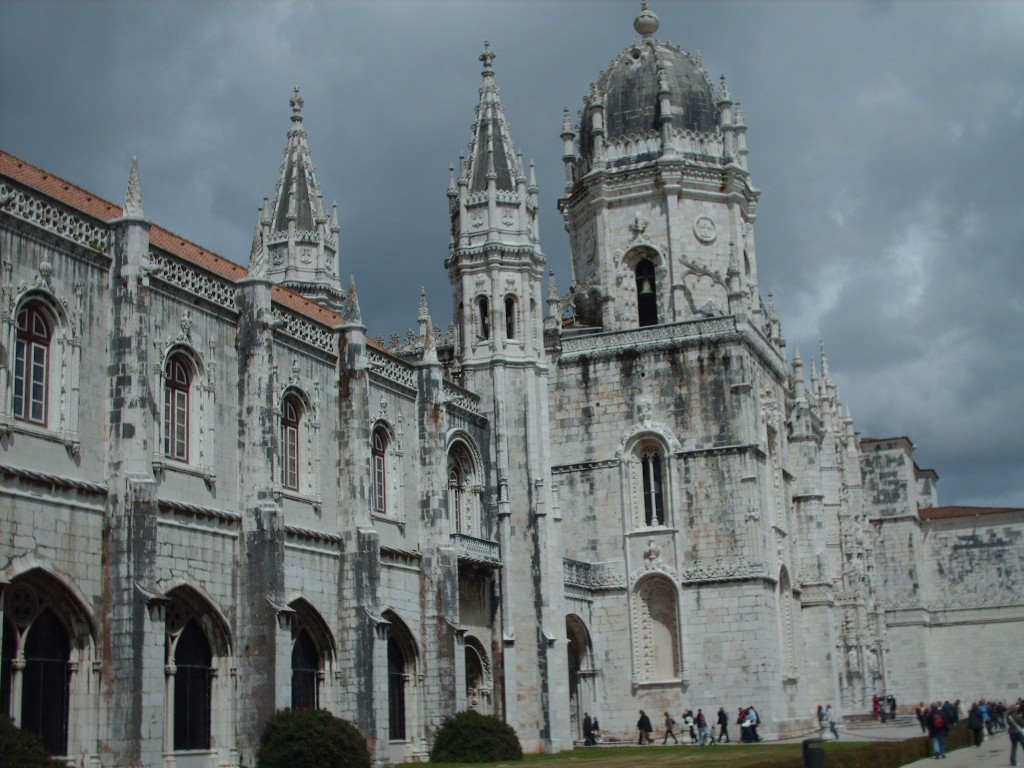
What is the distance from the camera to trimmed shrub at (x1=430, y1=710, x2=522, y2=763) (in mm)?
32406

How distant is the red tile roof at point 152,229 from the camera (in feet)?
80.6

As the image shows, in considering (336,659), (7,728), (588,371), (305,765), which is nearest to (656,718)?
(588,371)

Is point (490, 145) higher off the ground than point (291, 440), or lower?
higher

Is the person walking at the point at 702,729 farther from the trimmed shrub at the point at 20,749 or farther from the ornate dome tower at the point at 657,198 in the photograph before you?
the trimmed shrub at the point at 20,749

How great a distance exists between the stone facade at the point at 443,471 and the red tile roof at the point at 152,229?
12 centimetres

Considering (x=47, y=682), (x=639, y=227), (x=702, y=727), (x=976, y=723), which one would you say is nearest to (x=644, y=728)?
(x=702, y=727)

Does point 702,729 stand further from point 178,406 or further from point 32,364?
point 32,364

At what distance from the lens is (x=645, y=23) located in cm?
5266

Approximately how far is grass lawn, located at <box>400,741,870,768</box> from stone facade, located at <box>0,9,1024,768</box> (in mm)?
2239

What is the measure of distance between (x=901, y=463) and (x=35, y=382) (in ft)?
195

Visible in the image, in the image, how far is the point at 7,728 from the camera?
19812mm

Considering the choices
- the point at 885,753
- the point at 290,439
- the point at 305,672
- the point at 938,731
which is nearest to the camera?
the point at 885,753

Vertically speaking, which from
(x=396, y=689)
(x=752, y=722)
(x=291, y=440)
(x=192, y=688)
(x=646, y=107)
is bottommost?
(x=752, y=722)

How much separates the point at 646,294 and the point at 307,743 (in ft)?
89.9
